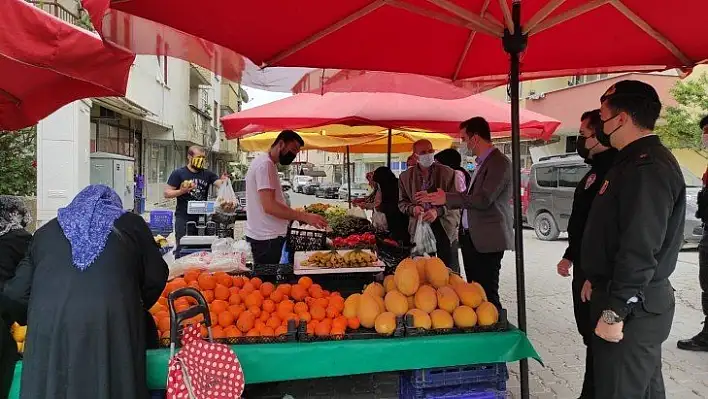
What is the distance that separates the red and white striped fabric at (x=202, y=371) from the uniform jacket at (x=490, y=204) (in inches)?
108

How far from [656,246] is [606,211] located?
307mm

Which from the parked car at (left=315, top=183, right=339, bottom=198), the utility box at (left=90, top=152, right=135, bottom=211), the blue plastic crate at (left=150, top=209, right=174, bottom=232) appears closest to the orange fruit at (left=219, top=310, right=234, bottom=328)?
the blue plastic crate at (left=150, top=209, right=174, bottom=232)

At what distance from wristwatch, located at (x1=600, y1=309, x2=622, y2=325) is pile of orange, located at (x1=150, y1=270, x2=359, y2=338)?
1350 mm

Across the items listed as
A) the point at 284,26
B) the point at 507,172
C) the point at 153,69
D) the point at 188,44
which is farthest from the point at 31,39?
the point at 153,69

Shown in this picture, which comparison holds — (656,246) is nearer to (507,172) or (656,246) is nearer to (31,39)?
(507,172)

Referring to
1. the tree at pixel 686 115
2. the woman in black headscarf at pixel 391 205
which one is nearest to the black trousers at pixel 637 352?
the woman in black headscarf at pixel 391 205

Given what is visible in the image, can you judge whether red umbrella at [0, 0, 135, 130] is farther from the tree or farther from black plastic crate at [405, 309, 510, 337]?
the tree

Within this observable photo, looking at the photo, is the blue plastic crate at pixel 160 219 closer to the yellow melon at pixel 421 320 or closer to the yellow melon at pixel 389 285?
the yellow melon at pixel 389 285

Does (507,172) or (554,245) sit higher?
(507,172)

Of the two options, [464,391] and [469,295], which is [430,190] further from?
[464,391]

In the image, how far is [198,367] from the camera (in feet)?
8.45

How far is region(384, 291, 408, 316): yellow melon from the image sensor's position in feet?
10.0

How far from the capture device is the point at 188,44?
10.9ft

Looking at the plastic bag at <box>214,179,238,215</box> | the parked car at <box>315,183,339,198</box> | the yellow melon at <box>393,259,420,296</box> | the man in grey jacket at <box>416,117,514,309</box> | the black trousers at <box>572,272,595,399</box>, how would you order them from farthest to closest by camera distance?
the parked car at <box>315,183,339,198</box> → the plastic bag at <box>214,179,238,215</box> → the man in grey jacket at <box>416,117,514,309</box> → the black trousers at <box>572,272,595,399</box> → the yellow melon at <box>393,259,420,296</box>
